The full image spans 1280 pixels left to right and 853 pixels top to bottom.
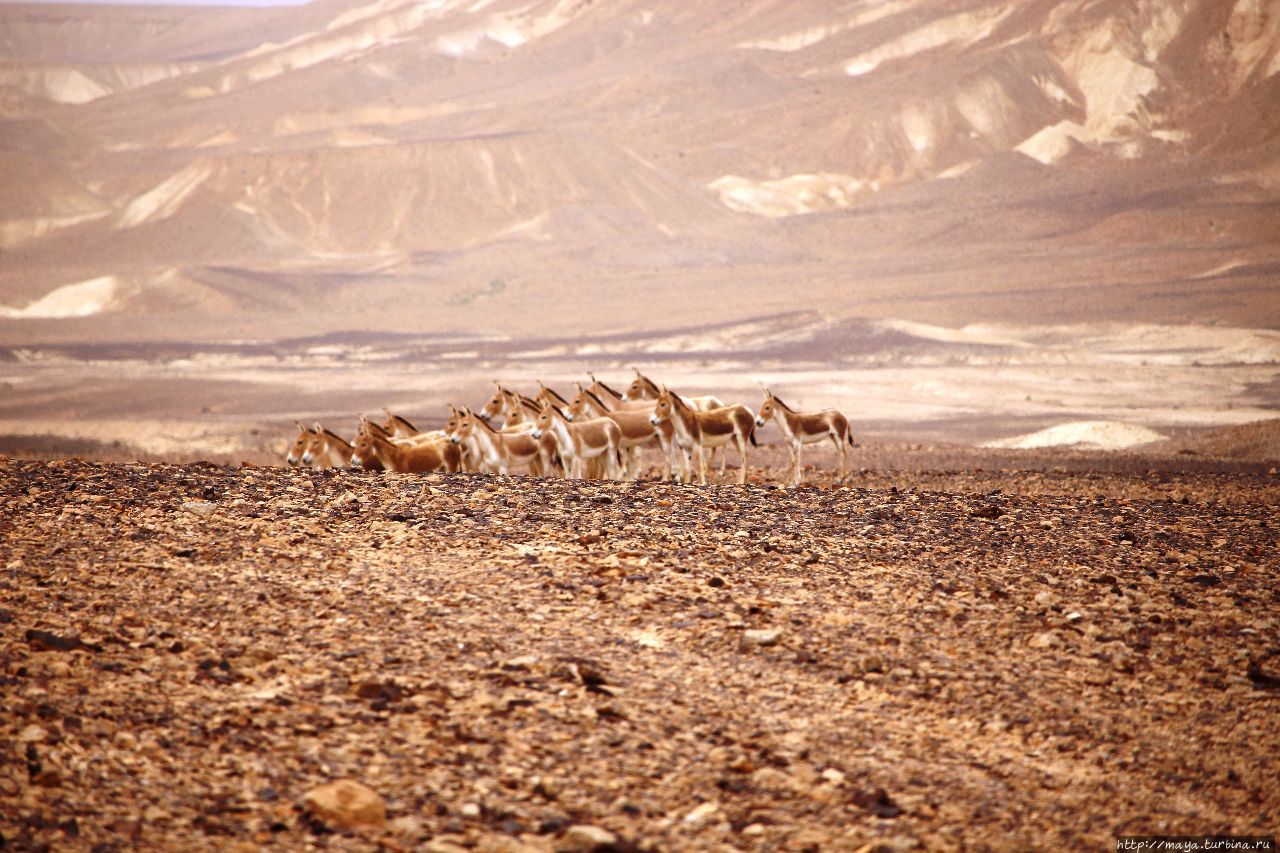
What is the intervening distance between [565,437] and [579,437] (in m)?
0.30

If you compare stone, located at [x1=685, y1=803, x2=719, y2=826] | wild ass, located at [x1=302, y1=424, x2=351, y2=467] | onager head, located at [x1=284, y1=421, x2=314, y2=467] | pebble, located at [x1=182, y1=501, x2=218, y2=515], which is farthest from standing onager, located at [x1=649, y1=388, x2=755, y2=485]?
stone, located at [x1=685, y1=803, x2=719, y2=826]

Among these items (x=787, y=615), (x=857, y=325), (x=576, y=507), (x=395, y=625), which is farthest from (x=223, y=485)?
(x=857, y=325)

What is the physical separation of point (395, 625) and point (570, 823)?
8.55 feet

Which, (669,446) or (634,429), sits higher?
(634,429)

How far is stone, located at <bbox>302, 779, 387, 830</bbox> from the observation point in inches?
265

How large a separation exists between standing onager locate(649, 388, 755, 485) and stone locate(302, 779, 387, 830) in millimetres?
13482

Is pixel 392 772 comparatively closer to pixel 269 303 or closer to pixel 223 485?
pixel 223 485

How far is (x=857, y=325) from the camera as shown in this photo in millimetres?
67688

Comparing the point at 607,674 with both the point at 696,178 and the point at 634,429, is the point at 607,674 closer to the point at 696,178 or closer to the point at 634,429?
the point at 634,429

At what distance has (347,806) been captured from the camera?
677cm

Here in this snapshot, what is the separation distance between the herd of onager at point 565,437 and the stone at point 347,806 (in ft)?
37.3

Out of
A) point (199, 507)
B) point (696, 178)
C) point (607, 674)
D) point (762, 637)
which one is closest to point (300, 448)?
point (199, 507)

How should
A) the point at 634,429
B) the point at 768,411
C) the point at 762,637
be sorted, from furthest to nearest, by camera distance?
the point at 768,411 → the point at 634,429 → the point at 762,637

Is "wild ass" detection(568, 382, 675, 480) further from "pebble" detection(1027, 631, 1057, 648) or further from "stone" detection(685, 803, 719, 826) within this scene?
"stone" detection(685, 803, 719, 826)
